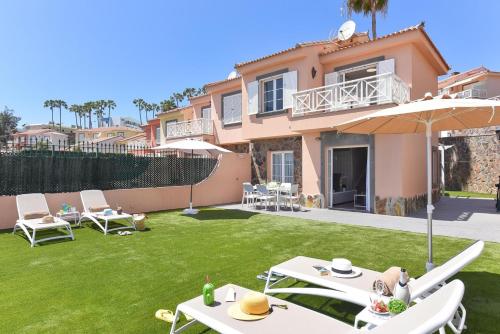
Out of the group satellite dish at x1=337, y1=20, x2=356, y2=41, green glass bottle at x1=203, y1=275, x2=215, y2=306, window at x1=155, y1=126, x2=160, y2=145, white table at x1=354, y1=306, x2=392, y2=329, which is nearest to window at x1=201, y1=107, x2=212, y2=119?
window at x1=155, y1=126, x2=160, y2=145

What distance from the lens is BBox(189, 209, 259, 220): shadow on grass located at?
11012 millimetres

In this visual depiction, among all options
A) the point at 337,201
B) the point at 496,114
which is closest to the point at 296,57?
the point at 337,201

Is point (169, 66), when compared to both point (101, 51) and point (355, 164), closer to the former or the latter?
point (101, 51)

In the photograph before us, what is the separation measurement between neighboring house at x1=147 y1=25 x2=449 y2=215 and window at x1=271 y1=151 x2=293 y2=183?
49mm

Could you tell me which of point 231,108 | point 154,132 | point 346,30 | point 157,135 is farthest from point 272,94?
point 154,132

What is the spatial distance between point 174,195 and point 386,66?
10.1m

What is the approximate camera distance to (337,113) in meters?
11.7

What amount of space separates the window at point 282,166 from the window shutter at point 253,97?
2.42 m

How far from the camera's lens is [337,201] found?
1443cm

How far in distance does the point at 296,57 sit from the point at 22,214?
11.6 m

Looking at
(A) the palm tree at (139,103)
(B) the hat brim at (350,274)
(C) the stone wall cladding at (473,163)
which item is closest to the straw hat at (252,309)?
(B) the hat brim at (350,274)

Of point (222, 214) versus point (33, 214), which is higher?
point (33, 214)

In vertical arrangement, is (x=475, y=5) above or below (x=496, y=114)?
above

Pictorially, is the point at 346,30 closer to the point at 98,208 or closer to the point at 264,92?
the point at 264,92
